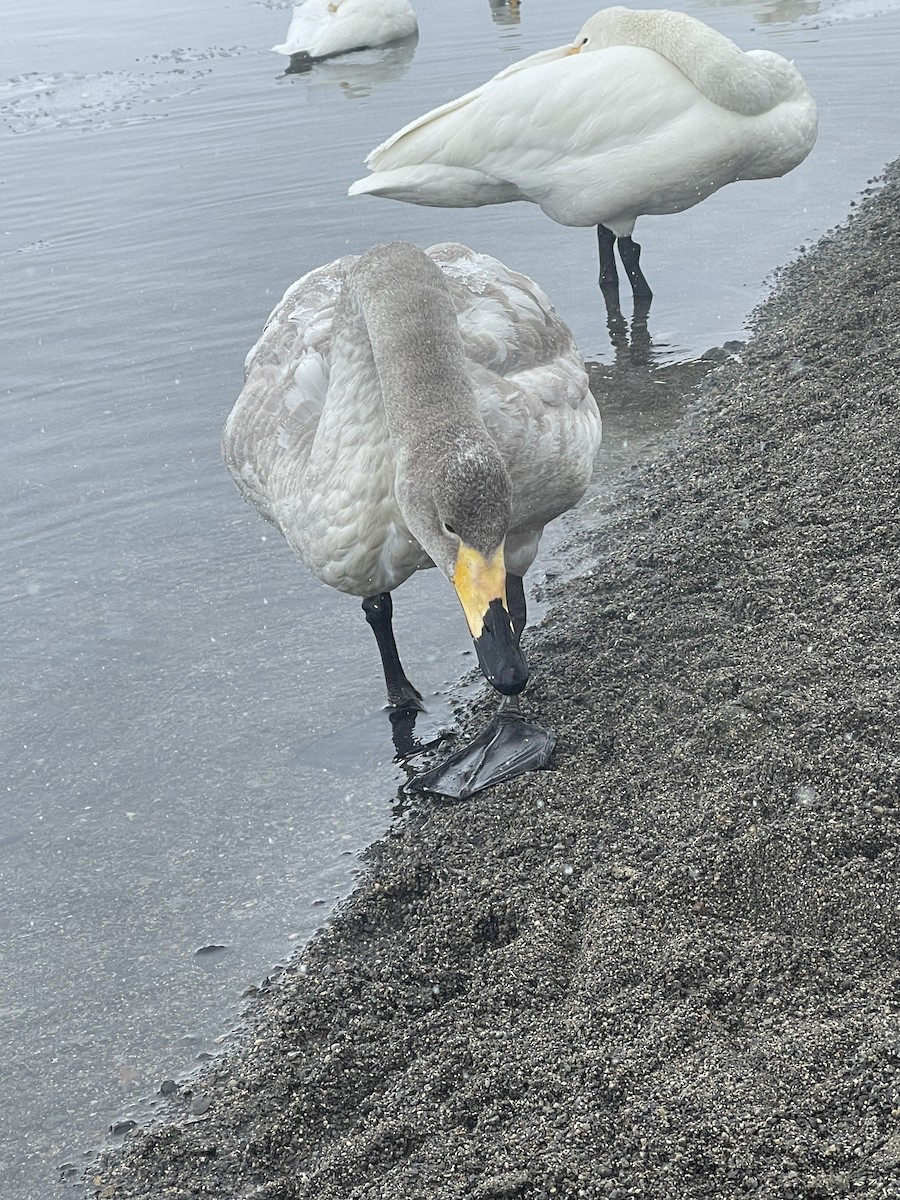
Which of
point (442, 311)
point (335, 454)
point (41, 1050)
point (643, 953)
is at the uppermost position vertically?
point (442, 311)

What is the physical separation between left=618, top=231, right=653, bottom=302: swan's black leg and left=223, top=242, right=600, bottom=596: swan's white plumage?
11.7 ft

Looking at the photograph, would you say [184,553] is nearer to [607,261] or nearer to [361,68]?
[607,261]

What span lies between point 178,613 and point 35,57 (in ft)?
45.3

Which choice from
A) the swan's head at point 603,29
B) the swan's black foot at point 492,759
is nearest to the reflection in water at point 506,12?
the swan's head at point 603,29

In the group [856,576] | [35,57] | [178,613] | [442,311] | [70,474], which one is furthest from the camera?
[35,57]

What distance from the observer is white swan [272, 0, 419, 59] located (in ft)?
52.7

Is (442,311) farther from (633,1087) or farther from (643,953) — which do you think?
(633,1087)

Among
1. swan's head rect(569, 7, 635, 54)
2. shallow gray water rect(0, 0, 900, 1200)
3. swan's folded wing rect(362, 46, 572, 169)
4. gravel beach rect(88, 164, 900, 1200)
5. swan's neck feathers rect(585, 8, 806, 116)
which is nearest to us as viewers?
gravel beach rect(88, 164, 900, 1200)

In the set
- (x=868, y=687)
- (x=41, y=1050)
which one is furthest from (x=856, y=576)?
(x=41, y=1050)

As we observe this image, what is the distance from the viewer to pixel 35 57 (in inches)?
674

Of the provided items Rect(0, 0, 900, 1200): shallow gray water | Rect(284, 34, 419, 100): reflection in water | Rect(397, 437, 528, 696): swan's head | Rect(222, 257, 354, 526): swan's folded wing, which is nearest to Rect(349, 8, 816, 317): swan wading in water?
Rect(0, 0, 900, 1200): shallow gray water

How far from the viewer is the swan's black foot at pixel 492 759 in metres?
4.09

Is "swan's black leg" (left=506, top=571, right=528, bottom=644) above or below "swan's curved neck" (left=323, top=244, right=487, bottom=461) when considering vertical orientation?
below

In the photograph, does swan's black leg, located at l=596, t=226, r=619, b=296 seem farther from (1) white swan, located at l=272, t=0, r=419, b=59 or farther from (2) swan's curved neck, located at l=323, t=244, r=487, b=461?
(1) white swan, located at l=272, t=0, r=419, b=59
